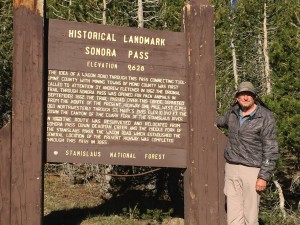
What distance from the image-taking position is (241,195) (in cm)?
557

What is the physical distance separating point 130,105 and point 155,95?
0.34 m

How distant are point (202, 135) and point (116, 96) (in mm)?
1160

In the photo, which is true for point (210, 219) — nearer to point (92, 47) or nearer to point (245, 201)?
point (245, 201)

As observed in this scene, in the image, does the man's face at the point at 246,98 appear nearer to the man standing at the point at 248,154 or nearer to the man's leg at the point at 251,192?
the man standing at the point at 248,154

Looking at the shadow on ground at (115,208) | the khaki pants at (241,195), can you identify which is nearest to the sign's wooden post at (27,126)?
the khaki pants at (241,195)

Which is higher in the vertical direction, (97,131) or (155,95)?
(155,95)

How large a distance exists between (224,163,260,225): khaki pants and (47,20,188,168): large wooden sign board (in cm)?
62

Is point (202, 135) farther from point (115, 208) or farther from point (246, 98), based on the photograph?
point (115, 208)

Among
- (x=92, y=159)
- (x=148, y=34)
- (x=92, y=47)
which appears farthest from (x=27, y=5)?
(x=92, y=159)

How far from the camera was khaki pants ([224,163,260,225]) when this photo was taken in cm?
545

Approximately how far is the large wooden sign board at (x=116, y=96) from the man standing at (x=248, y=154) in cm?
64

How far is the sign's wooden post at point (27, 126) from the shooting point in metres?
5.30

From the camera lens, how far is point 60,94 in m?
5.49

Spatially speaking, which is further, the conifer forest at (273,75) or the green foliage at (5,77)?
the green foliage at (5,77)
